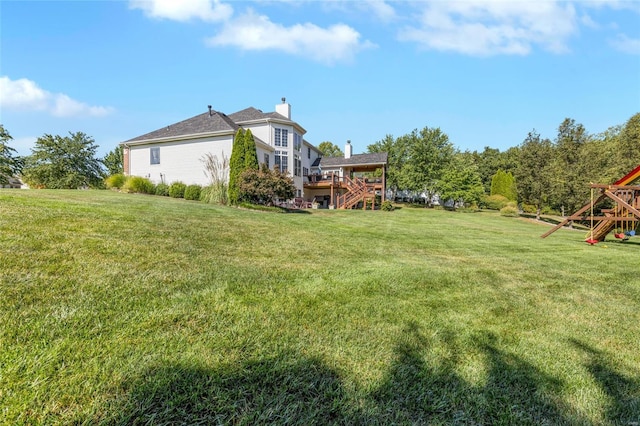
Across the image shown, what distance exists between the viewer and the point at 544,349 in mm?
2773

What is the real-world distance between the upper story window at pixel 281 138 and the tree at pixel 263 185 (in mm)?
9035

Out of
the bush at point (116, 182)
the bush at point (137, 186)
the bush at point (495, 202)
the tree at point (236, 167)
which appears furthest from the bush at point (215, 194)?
the bush at point (495, 202)

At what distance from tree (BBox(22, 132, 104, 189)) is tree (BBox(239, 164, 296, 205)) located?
90.7 feet

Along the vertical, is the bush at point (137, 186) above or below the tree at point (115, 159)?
below

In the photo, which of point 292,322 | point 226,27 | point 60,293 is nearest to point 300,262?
point 292,322

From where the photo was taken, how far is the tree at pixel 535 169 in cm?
2538

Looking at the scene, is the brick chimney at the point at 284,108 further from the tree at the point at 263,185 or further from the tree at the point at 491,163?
the tree at the point at 491,163

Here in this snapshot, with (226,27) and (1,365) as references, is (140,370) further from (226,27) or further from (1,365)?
(226,27)

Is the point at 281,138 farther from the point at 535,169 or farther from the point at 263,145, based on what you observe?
the point at 535,169

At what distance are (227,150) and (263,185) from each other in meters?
6.89

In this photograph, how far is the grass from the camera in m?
1.79

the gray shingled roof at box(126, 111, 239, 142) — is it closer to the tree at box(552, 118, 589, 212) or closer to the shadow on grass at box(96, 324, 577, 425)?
the shadow on grass at box(96, 324, 577, 425)

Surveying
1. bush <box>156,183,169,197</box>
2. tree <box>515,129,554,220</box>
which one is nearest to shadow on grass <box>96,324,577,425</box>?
bush <box>156,183,169,197</box>

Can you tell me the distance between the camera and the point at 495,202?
129 feet
